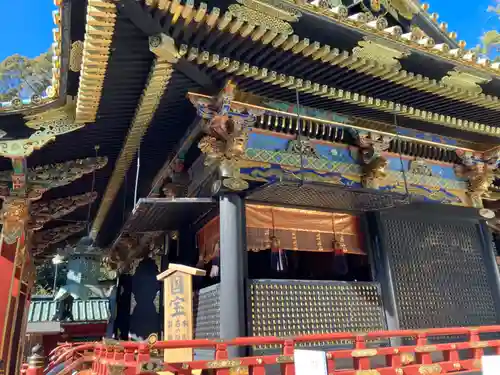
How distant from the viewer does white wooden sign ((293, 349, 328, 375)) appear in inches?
131

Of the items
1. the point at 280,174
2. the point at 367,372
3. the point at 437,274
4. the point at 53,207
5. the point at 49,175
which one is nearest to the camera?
the point at 367,372

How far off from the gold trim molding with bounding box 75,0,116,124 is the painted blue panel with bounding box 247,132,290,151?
2.57 meters

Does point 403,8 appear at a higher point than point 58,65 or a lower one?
higher

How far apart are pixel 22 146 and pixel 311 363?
628 cm

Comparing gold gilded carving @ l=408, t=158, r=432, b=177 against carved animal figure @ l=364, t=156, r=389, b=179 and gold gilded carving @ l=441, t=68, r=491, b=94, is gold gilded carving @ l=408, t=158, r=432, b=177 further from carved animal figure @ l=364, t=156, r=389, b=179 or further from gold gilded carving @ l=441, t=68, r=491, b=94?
gold gilded carving @ l=441, t=68, r=491, b=94

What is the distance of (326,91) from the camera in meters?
6.52

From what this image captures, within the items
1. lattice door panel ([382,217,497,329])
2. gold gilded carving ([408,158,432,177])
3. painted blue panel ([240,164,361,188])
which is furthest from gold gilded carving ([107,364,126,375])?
gold gilded carving ([408,158,432,177])

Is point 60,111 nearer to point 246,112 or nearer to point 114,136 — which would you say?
point 114,136

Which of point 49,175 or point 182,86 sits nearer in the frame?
point 182,86

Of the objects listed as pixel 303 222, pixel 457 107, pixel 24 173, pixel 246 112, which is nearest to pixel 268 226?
pixel 303 222

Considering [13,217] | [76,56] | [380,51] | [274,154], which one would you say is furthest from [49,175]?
[380,51]

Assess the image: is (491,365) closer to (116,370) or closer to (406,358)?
(406,358)

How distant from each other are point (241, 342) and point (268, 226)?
2.74 meters

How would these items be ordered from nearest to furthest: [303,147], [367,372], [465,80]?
[367,372], [465,80], [303,147]
